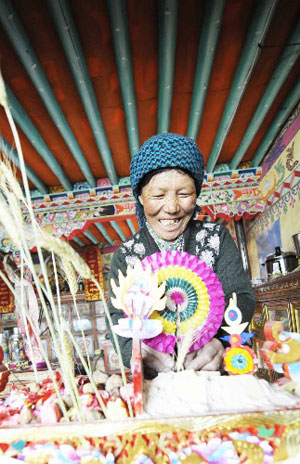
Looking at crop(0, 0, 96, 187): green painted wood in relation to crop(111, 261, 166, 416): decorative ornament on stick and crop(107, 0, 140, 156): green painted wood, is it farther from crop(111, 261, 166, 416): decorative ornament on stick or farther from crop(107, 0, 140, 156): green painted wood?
crop(111, 261, 166, 416): decorative ornament on stick

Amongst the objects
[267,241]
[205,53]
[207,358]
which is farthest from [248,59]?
Result: [267,241]

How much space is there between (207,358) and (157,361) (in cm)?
13

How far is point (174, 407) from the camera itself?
62cm

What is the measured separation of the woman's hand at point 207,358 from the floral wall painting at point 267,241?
3.04m

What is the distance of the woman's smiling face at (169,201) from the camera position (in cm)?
107

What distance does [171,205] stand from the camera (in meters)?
1.07

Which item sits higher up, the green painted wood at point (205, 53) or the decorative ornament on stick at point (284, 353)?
the green painted wood at point (205, 53)

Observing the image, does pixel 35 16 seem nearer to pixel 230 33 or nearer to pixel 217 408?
pixel 230 33

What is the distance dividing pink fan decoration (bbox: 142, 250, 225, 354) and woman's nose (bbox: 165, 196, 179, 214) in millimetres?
175

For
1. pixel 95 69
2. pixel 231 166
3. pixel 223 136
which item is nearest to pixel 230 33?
pixel 95 69

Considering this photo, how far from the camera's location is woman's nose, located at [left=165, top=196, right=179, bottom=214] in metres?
1.07

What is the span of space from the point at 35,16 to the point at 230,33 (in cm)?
129

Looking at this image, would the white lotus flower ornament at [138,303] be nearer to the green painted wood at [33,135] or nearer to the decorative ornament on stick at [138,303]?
the decorative ornament on stick at [138,303]

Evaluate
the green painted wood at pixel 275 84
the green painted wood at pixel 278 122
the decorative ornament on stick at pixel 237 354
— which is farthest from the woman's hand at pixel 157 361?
the green painted wood at pixel 278 122
